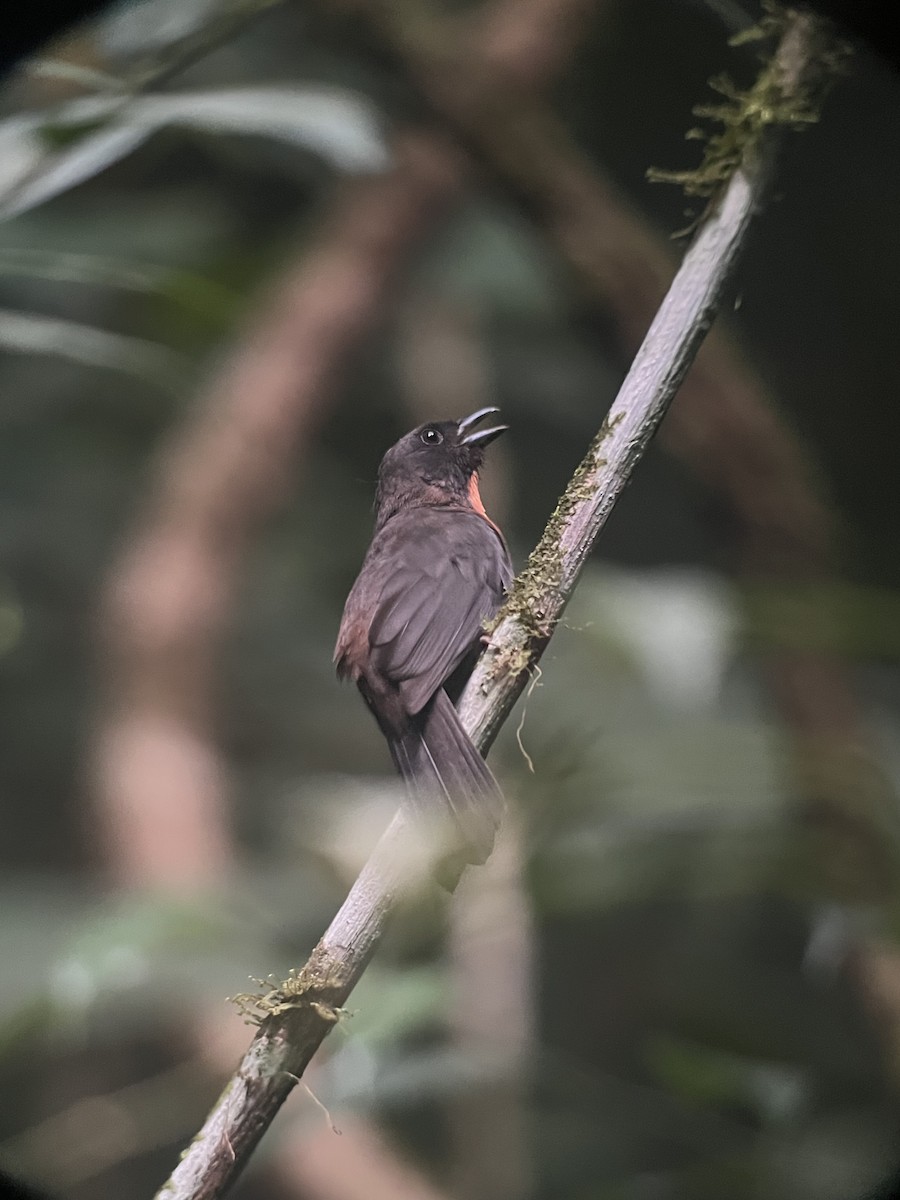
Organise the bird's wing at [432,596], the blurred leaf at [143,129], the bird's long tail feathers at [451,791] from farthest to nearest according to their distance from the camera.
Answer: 1. the blurred leaf at [143,129]
2. the bird's wing at [432,596]
3. the bird's long tail feathers at [451,791]

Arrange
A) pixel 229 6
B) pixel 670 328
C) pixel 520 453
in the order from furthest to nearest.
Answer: pixel 229 6, pixel 520 453, pixel 670 328

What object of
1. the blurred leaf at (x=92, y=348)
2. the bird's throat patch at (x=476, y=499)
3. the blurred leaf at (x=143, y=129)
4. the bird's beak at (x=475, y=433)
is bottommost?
the bird's throat patch at (x=476, y=499)

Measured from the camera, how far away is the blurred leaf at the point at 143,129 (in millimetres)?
1104

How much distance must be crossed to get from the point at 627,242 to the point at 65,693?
31.1 inches

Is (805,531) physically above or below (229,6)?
below

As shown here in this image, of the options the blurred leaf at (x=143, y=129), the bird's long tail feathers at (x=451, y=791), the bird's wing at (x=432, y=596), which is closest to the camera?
the bird's long tail feathers at (x=451, y=791)

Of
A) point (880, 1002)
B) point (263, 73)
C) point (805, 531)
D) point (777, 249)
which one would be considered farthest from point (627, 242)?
point (880, 1002)

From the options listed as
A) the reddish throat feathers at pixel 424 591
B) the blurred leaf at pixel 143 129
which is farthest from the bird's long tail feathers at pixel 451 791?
the blurred leaf at pixel 143 129

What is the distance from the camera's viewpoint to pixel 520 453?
97 centimetres

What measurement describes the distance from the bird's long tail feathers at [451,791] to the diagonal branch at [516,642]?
0.02 meters

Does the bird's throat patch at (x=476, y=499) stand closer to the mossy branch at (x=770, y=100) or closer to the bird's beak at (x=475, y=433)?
the bird's beak at (x=475, y=433)

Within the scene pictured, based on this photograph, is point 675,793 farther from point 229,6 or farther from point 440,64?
point 229,6

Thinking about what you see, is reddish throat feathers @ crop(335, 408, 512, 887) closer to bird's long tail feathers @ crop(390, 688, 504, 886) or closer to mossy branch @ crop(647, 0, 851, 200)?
bird's long tail feathers @ crop(390, 688, 504, 886)

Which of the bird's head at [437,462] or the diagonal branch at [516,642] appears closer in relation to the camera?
the diagonal branch at [516,642]
